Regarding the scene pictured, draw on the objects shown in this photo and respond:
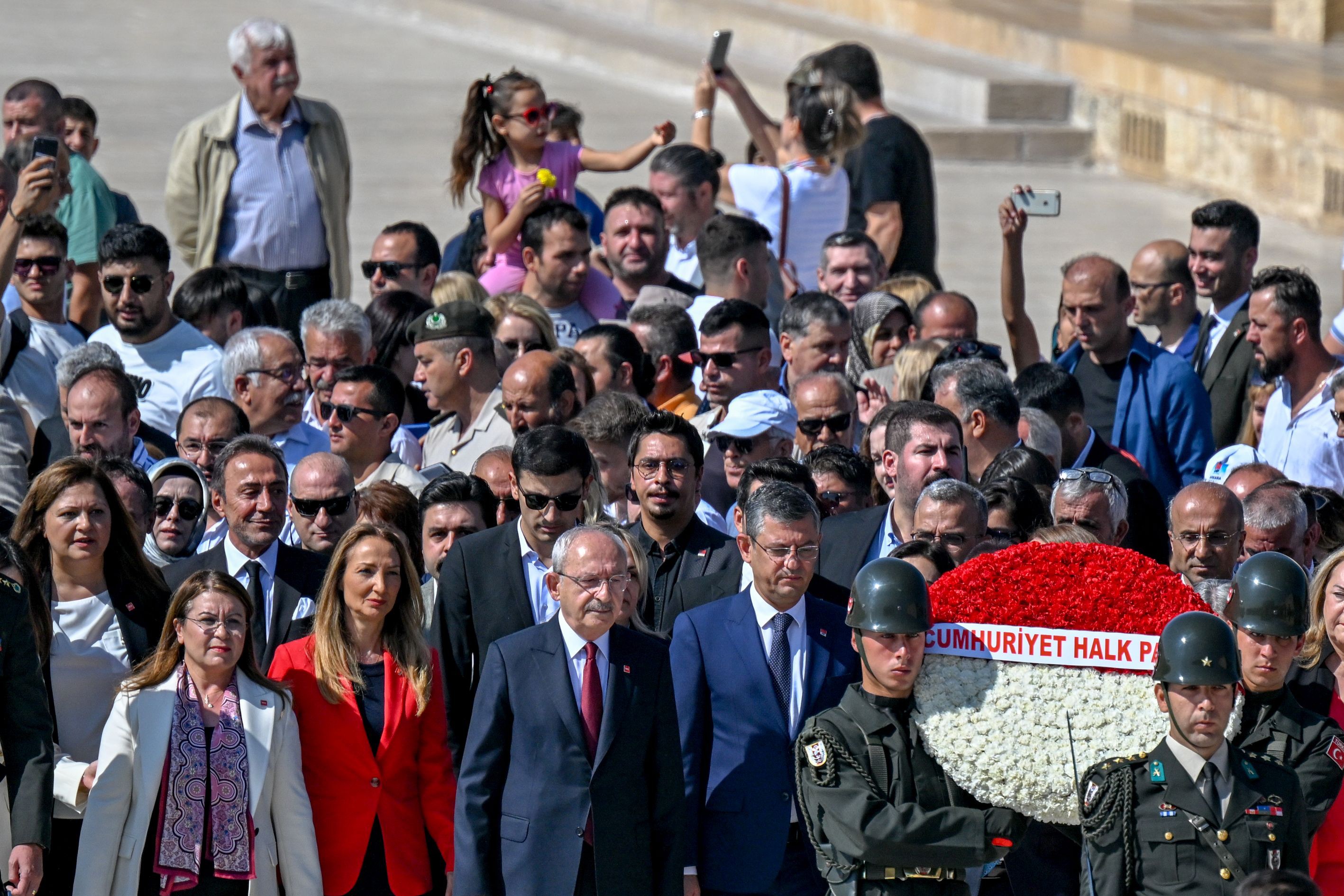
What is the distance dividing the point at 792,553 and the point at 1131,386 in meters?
3.11

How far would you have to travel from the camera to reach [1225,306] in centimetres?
990

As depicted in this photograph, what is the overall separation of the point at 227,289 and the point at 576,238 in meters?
1.66

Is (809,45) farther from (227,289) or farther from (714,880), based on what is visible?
(714,880)

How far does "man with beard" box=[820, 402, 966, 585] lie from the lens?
7.34m

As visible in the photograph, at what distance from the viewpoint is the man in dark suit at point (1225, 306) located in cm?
968

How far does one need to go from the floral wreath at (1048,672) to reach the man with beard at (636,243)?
17.2 feet

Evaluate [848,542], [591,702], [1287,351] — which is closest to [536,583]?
[591,702]

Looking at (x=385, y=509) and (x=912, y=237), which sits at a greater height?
(x=912, y=237)

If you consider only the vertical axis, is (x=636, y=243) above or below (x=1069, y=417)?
above

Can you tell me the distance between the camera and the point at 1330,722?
586 centimetres

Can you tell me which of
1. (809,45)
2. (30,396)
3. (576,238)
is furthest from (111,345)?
(809,45)

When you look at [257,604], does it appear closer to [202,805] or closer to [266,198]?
[202,805]

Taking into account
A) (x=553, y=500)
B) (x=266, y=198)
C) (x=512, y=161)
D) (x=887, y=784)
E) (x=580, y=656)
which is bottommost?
(x=887, y=784)

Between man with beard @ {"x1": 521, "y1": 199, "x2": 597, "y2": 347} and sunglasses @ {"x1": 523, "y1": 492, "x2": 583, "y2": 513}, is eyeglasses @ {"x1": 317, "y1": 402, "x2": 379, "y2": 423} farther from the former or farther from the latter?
man with beard @ {"x1": 521, "y1": 199, "x2": 597, "y2": 347}
